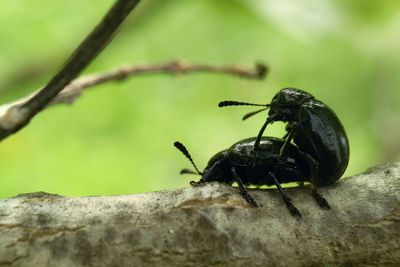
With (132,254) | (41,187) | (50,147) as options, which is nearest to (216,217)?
(132,254)

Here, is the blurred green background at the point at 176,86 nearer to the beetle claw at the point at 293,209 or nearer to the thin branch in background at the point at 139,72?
the thin branch in background at the point at 139,72

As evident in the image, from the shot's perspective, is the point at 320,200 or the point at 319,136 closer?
the point at 320,200

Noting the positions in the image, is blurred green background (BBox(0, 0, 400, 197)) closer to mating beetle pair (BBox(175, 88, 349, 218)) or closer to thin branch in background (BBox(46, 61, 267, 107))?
thin branch in background (BBox(46, 61, 267, 107))

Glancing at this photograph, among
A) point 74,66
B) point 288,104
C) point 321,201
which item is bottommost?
point 321,201

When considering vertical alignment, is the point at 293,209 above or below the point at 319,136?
below

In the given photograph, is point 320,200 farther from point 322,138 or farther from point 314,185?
point 322,138

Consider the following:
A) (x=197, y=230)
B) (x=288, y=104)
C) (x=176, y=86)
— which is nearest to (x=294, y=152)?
(x=288, y=104)
